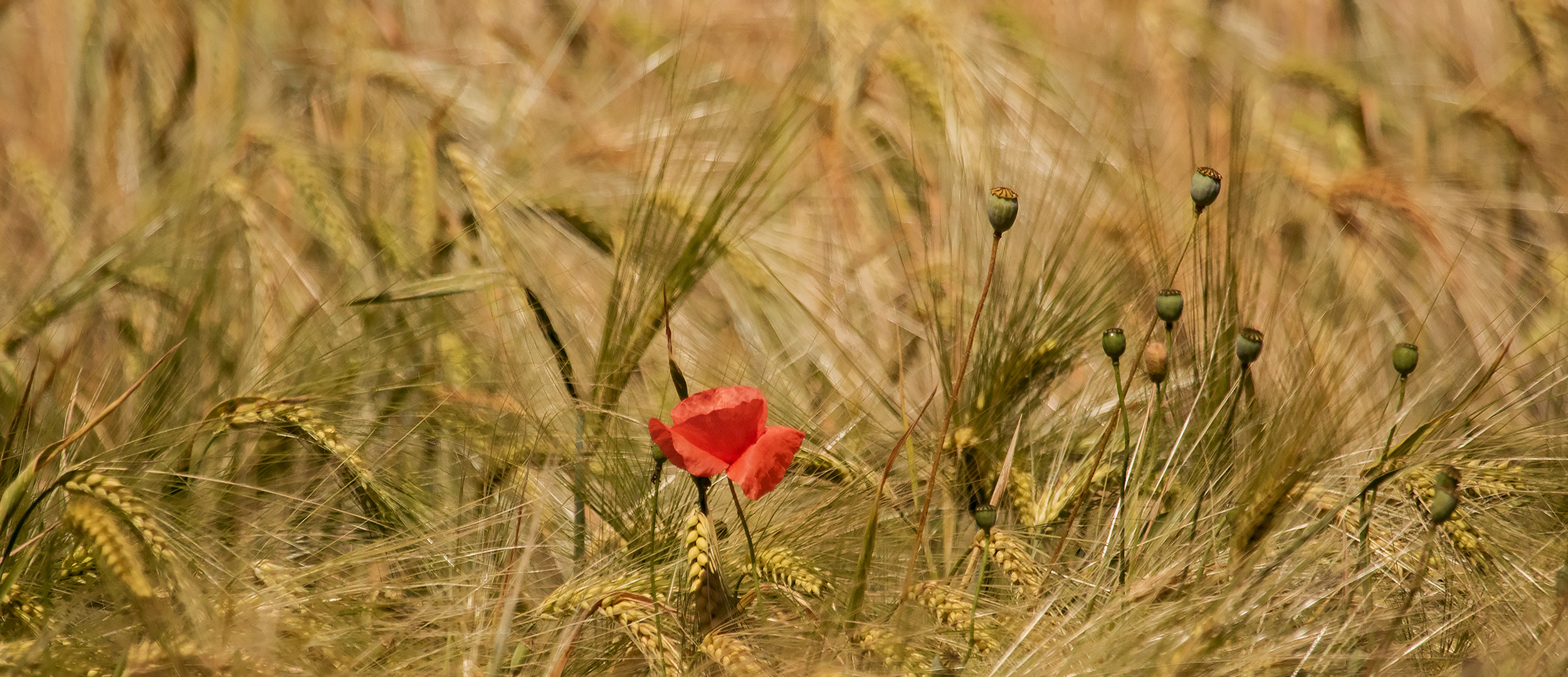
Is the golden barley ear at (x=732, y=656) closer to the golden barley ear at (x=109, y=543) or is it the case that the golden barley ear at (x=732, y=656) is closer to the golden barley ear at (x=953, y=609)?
the golden barley ear at (x=953, y=609)

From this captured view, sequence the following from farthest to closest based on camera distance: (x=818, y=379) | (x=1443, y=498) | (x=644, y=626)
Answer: (x=818, y=379) < (x=644, y=626) < (x=1443, y=498)

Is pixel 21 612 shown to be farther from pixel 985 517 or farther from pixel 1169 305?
pixel 1169 305

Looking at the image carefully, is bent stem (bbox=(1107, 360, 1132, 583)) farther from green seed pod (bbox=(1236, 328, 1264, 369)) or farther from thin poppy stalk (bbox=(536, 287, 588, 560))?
thin poppy stalk (bbox=(536, 287, 588, 560))

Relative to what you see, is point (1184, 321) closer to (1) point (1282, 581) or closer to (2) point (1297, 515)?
(2) point (1297, 515)

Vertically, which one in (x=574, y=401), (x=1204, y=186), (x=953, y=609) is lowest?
Result: (x=953, y=609)

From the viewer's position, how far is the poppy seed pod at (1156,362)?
71cm

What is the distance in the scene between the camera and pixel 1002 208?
63 centimetres

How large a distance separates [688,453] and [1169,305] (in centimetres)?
31

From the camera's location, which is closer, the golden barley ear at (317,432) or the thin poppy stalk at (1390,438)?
the thin poppy stalk at (1390,438)

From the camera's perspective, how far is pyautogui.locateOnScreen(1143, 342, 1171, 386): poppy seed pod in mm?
710

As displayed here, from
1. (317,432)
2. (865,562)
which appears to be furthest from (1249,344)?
(317,432)

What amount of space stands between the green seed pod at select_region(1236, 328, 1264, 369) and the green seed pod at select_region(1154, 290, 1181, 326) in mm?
40

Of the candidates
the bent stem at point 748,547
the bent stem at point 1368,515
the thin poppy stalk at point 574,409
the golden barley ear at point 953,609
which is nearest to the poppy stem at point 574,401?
the thin poppy stalk at point 574,409

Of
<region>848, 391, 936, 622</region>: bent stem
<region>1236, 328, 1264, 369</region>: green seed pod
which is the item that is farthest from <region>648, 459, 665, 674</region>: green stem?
<region>1236, 328, 1264, 369</region>: green seed pod
